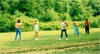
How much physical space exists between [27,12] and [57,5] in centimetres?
929

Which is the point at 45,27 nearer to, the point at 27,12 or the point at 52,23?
the point at 52,23

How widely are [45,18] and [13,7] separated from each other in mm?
8103

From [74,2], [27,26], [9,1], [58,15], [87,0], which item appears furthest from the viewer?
[87,0]

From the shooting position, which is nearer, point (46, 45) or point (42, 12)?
point (46, 45)

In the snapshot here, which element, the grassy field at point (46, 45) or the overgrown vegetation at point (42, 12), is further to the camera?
the overgrown vegetation at point (42, 12)

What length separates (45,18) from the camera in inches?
2290

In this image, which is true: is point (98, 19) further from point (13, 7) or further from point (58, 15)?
point (13, 7)

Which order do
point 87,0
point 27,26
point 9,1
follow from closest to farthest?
point 27,26
point 9,1
point 87,0

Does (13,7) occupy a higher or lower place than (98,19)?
higher

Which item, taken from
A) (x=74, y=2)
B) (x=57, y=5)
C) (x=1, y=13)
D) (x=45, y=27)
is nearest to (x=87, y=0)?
(x=74, y=2)

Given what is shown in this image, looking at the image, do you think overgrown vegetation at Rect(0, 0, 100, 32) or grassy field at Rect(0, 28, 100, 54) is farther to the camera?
overgrown vegetation at Rect(0, 0, 100, 32)

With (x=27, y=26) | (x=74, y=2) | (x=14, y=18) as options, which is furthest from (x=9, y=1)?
(x=74, y=2)

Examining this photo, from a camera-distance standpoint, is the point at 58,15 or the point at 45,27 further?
the point at 58,15

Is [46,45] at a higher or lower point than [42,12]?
higher
